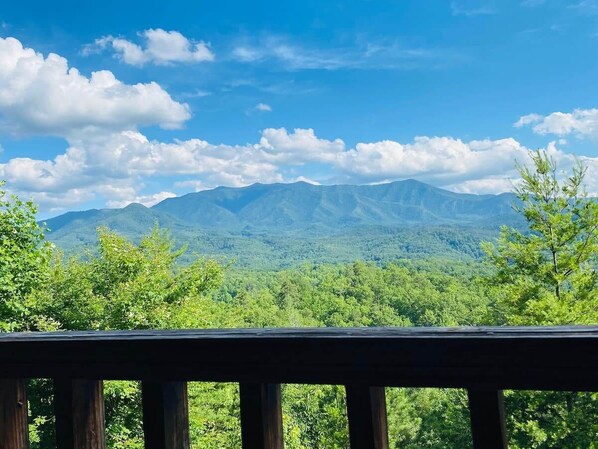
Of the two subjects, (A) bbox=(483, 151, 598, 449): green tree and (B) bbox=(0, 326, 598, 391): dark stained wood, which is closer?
(B) bbox=(0, 326, 598, 391): dark stained wood

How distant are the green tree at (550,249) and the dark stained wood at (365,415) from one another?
1441 centimetres

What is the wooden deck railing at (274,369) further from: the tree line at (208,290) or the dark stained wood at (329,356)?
the tree line at (208,290)

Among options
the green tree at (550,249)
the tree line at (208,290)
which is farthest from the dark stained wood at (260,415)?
the green tree at (550,249)

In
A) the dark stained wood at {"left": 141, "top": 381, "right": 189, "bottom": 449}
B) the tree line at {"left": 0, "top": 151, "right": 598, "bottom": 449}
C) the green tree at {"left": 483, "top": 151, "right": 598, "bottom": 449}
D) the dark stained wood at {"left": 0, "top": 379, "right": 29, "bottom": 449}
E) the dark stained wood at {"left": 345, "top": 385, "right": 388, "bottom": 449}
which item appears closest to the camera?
the dark stained wood at {"left": 345, "top": 385, "right": 388, "bottom": 449}

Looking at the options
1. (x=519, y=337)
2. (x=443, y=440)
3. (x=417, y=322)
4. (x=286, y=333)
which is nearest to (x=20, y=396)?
(x=286, y=333)

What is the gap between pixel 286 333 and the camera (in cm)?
91

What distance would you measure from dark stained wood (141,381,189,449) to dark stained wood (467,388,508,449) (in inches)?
20.1

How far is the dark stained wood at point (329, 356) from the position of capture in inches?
28.8

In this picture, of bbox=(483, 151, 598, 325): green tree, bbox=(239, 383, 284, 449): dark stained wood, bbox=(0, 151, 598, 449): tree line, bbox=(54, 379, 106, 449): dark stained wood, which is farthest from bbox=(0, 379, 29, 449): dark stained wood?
bbox=(483, 151, 598, 325): green tree

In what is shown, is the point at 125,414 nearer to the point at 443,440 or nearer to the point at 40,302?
the point at 40,302

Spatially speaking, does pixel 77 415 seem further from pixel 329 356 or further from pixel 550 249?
pixel 550 249

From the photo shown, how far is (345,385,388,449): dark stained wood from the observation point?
2.81 ft

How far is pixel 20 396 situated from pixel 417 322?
4919 cm

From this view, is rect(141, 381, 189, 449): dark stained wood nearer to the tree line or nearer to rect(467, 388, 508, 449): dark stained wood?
rect(467, 388, 508, 449): dark stained wood
